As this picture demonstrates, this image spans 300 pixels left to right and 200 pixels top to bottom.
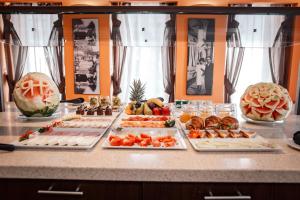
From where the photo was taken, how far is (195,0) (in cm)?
402

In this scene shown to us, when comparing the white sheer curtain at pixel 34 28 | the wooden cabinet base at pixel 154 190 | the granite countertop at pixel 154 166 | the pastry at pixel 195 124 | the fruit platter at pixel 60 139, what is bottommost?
the wooden cabinet base at pixel 154 190

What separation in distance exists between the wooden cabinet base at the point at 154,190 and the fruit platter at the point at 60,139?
0.12 meters

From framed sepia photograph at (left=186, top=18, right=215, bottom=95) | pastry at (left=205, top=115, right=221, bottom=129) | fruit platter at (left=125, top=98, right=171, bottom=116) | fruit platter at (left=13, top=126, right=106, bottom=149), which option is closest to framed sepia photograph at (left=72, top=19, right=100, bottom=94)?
framed sepia photograph at (left=186, top=18, right=215, bottom=95)

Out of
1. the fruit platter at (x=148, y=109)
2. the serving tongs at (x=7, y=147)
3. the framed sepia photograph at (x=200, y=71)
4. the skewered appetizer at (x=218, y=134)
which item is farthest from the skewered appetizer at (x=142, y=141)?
the framed sepia photograph at (x=200, y=71)

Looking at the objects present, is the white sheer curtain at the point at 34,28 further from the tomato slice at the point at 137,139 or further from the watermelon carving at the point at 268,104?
the watermelon carving at the point at 268,104

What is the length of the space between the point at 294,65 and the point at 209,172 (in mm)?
4576

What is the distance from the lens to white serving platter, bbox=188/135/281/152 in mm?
770

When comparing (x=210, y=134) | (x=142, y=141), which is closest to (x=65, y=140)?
(x=142, y=141)

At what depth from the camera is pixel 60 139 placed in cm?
85

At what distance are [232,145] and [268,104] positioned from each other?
48 cm

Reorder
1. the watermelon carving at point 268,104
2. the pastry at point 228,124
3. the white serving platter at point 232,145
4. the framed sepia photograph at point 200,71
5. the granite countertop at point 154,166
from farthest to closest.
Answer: the framed sepia photograph at point 200,71
the watermelon carving at point 268,104
the pastry at point 228,124
the white serving platter at point 232,145
the granite countertop at point 154,166

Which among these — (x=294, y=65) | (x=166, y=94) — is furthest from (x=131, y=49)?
(x=294, y=65)

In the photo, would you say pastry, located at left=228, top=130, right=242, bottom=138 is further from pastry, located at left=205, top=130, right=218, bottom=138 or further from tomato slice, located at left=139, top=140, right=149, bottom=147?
tomato slice, located at left=139, top=140, right=149, bottom=147

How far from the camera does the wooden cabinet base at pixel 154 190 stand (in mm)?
680
